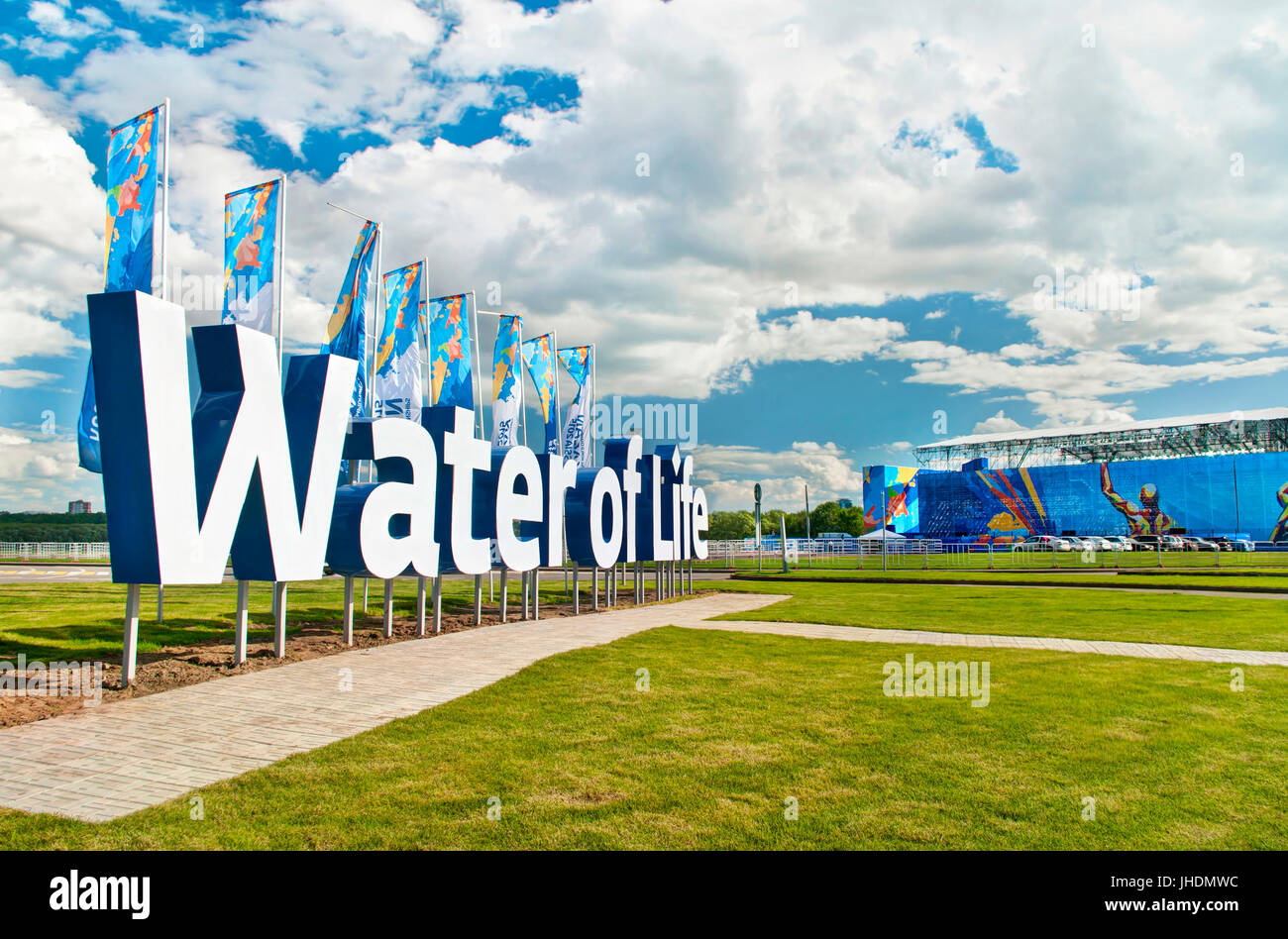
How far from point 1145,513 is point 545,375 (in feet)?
278

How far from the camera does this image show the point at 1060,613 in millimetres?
17266

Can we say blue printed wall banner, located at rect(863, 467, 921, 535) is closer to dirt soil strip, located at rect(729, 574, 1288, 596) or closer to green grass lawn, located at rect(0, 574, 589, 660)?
dirt soil strip, located at rect(729, 574, 1288, 596)

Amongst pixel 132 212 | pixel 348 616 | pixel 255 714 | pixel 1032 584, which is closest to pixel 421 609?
pixel 348 616

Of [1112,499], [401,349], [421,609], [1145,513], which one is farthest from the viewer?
[1112,499]

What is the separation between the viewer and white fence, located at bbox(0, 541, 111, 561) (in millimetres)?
47781

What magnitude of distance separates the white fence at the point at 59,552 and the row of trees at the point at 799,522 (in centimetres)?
7321

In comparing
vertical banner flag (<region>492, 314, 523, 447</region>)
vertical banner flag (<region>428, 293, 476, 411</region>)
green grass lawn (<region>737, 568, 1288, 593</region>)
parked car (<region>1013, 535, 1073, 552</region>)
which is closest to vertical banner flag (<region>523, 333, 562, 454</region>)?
vertical banner flag (<region>492, 314, 523, 447</region>)

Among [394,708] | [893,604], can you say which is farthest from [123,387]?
[893,604]

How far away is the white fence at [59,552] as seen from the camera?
47.8 metres

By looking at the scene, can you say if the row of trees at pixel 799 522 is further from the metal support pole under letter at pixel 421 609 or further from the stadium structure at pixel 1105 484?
the metal support pole under letter at pixel 421 609

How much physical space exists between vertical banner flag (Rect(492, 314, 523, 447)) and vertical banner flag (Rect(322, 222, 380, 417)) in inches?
318

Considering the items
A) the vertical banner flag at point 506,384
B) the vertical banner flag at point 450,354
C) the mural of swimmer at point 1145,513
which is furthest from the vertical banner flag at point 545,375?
the mural of swimmer at point 1145,513

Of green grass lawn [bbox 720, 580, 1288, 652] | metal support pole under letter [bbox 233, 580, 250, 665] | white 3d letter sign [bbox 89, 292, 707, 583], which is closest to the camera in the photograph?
white 3d letter sign [bbox 89, 292, 707, 583]

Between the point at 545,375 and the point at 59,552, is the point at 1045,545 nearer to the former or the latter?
the point at 545,375
